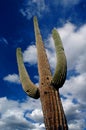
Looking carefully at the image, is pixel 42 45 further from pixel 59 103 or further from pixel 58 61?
pixel 59 103

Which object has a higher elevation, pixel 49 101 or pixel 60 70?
pixel 60 70

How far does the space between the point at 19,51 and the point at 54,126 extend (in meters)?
4.26

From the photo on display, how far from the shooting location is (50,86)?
907 cm

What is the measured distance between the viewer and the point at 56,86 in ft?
29.6

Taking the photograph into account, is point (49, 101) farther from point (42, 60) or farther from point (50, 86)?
point (42, 60)

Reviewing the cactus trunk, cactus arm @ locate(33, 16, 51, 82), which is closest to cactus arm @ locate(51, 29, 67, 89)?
the cactus trunk

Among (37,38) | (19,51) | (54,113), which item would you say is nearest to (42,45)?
(37,38)

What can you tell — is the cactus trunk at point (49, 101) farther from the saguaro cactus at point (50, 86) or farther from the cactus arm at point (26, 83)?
the cactus arm at point (26, 83)

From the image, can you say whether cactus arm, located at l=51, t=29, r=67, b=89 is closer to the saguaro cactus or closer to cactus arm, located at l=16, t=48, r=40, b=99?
the saguaro cactus

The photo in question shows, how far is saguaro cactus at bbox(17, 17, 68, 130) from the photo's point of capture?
850cm

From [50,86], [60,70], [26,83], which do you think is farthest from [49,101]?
[26,83]

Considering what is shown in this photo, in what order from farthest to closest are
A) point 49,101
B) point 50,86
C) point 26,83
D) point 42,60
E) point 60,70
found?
point 26,83
point 42,60
point 50,86
point 60,70
point 49,101

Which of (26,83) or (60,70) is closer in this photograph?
(60,70)

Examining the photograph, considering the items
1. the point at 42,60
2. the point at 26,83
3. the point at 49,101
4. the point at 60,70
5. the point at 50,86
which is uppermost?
the point at 42,60
